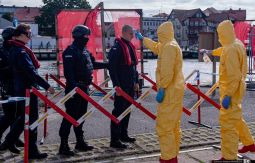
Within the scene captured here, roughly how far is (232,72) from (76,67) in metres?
2.33

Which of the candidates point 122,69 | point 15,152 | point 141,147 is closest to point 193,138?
point 141,147

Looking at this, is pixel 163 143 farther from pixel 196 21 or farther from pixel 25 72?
pixel 196 21

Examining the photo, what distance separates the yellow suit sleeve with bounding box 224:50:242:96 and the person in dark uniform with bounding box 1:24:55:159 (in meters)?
2.49

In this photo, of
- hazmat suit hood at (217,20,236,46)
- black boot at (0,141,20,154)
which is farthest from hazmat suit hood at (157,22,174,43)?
black boot at (0,141,20,154)

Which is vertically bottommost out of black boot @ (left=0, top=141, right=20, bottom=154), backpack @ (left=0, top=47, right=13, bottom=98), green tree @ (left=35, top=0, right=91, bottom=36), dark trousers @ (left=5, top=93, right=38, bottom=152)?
black boot @ (left=0, top=141, right=20, bottom=154)

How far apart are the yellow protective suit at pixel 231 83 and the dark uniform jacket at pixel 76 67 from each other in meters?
2.06

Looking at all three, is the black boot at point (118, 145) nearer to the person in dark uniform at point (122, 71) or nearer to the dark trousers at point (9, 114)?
the person in dark uniform at point (122, 71)

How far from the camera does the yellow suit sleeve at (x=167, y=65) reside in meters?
5.29

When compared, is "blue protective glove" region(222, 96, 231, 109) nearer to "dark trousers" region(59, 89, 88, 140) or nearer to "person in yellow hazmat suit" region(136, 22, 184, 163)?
"person in yellow hazmat suit" region(136, 22, 184, 163)

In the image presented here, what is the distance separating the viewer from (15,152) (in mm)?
6344

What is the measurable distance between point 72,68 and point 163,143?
182cm

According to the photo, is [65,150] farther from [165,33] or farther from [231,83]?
[231,83]

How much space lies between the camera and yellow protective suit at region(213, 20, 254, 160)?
215 inches

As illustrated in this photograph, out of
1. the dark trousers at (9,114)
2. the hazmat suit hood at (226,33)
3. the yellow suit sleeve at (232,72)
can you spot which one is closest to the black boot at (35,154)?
Answer: the dark trousers at (9,114)
